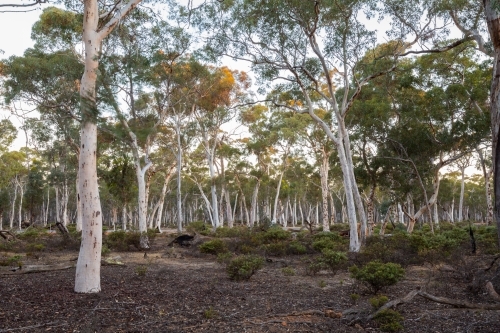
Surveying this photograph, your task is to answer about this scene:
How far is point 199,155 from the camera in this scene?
3178 centimetres

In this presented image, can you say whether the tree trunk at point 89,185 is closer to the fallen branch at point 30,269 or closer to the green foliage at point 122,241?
the fallen branch at point 30,269

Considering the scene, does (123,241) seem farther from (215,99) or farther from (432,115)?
(432,115)

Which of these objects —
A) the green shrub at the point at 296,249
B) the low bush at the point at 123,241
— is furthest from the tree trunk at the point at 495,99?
the low bush at the point at 123,241

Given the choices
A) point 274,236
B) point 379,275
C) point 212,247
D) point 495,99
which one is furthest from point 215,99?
point 495,99

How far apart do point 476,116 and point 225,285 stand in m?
14.3

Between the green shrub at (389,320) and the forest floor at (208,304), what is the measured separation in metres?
0.13

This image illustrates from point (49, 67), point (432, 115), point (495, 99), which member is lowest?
point (495, 99)

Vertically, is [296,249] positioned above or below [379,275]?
below

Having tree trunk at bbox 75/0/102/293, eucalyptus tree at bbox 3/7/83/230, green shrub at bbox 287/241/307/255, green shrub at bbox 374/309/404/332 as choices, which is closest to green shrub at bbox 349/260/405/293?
green shrub at bbox 374/309/404/332

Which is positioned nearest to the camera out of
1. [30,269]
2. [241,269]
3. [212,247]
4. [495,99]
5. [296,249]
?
[495,99]

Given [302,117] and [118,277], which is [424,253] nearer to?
[118,277]

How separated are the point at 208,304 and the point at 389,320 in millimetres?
2839

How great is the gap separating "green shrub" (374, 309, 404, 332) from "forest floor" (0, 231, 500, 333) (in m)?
0.13

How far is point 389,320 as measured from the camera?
4906mm
